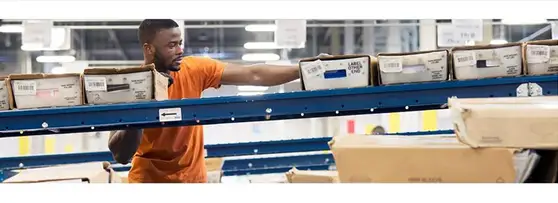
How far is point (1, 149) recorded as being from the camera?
338 inches

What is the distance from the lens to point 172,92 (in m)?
3.04

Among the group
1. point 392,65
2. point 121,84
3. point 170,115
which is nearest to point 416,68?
point 392,65

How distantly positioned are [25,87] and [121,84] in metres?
0.35

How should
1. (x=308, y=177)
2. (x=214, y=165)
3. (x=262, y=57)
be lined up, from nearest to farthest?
(x=308, y=177)
(x=214, y=165)
(x=262, y=57)

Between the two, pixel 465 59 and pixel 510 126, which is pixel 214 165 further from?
pixel 510 126

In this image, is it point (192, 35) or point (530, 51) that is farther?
point (192, 35)

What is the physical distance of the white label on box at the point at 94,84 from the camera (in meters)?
2.32

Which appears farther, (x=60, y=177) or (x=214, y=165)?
(x=214, y=165)
